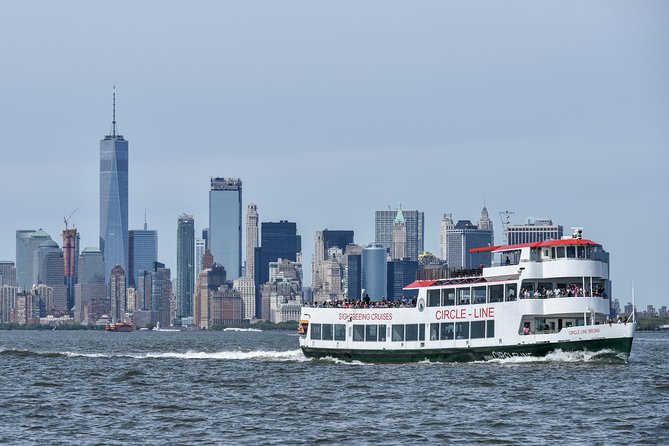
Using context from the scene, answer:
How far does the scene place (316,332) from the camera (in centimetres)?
9525

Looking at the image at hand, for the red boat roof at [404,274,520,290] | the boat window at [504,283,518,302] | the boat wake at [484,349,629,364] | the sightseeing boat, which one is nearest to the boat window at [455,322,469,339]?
the sightseeing boat

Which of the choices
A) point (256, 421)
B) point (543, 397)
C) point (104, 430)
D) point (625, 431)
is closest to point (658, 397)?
point (543, 397)

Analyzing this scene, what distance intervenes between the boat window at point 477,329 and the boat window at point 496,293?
5.34 feet

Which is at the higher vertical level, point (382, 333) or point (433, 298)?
point (433, 298)

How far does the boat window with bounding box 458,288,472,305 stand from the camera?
8550 centimetres

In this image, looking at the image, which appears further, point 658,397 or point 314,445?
point 658,397

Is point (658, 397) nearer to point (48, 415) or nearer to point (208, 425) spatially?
point (208, 425)

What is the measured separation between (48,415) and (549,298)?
3275 cm

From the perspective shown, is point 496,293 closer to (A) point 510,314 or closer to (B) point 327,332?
(A) point 510,314

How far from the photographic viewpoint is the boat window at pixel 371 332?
90.3 meters

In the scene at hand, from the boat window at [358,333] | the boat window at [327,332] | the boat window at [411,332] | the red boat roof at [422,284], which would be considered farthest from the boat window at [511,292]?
the boat window at [327,332]

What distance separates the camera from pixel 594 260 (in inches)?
3233

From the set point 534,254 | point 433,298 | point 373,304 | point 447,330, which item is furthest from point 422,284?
point 534,254

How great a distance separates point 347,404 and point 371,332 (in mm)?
25609
